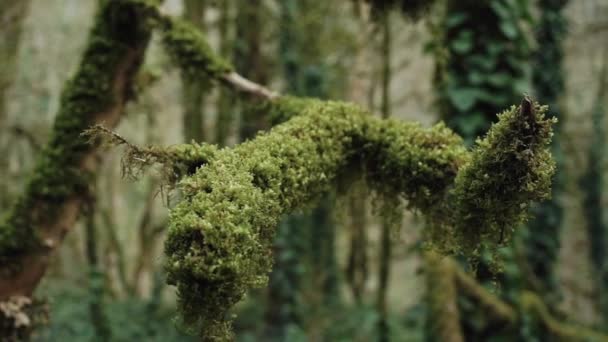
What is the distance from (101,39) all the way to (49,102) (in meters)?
9.24

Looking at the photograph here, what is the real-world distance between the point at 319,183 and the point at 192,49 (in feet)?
5.44

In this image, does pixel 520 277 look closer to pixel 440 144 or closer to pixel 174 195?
pixel 440 144

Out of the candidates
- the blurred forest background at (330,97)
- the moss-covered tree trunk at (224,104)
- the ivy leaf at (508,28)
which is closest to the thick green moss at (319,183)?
the blurred forest background at (330,97)

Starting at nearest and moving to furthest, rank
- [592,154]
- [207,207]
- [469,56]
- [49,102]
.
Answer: [207,207]
[469,56]
[49,102]
[592,154]

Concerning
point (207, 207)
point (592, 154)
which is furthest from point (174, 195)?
point (592, 154)

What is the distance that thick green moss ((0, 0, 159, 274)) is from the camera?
405 centimetres

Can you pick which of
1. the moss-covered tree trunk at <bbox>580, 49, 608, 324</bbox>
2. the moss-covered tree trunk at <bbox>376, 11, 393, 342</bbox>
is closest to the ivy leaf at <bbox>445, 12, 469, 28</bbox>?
the moss-covered tree trunk at <bbox>376, 11, 393, 342</bbox>

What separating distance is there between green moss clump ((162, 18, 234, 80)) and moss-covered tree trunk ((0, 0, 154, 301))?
17cm

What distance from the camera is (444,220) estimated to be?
308cm

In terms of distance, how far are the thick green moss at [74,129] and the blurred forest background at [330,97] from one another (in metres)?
0.44

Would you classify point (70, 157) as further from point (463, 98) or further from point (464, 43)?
point (464, 43)

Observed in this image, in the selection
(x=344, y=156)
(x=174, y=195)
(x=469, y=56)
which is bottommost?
(x=174, y=195)

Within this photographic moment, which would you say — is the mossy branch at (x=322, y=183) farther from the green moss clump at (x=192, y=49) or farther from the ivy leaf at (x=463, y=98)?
the ivy leaf at (x=463, y=98)

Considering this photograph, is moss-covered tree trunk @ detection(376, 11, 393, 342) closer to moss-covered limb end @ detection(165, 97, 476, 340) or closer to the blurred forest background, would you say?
the blurred forest background
